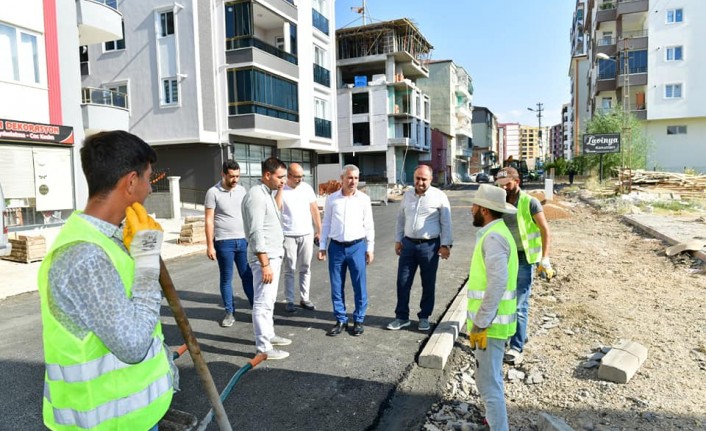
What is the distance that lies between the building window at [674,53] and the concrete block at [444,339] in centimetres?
4185

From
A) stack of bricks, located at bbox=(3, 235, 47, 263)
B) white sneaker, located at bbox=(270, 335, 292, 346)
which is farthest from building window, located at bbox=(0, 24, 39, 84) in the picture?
white sneaker, located at bbox=(270, 335, 292, 346)

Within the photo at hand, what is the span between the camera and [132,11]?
902 inches

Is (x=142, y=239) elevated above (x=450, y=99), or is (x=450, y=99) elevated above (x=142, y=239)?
(x=450, y=99)

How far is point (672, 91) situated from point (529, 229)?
41667mm

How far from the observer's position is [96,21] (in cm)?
1544

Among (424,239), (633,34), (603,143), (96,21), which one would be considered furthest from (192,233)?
(633,34)

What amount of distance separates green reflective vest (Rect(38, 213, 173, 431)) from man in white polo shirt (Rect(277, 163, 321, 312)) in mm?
4350

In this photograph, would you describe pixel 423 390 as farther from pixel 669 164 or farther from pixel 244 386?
pixel 669 164

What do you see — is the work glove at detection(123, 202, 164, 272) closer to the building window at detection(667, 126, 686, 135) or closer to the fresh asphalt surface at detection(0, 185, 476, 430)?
the fresh asphalt surface at detection(0, 185, 476, 430)

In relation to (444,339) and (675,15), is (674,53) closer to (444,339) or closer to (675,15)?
(675,15)

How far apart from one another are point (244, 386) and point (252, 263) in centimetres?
124

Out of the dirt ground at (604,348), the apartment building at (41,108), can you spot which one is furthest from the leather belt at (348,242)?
the apartment building at (41,108)

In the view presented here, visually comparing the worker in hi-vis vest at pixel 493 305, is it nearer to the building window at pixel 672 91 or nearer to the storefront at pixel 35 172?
the storefront at pixel 35 172

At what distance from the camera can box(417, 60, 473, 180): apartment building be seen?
189 feet
